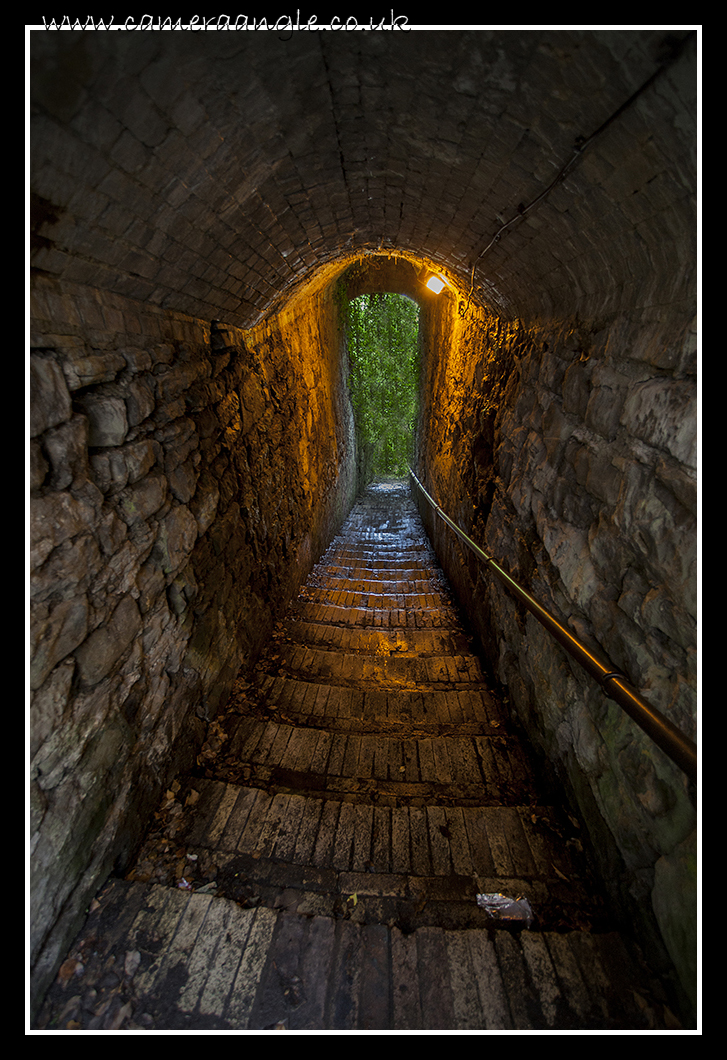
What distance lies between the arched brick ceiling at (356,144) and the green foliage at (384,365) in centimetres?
890

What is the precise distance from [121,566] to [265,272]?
277 centimetres

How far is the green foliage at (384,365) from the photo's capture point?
11.5m

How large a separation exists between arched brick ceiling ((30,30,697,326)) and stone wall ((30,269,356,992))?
1.17ft

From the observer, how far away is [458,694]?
12.1 ft

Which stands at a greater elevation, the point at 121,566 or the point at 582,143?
the point at 582,143

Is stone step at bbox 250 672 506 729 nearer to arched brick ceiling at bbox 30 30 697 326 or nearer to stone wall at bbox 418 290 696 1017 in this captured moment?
stone wall at bbox 418 290 696 1017

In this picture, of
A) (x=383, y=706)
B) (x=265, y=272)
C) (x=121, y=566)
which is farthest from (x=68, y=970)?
(x=265, y=272)

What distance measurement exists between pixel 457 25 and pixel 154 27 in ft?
3.23

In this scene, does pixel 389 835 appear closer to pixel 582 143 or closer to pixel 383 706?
pixel 383 706

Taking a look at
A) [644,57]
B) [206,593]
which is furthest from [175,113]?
[206,593]

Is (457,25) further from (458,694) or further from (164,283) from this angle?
(458,694)

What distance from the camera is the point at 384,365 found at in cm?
1236

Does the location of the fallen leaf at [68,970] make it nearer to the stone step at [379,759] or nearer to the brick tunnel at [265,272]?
the brick tunnel at [265,272]

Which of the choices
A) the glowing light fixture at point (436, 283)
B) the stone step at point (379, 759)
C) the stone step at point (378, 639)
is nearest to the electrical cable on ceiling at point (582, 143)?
the glowing light fixture at point (436, 283)
